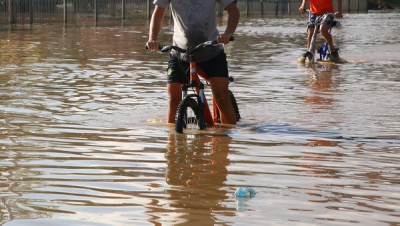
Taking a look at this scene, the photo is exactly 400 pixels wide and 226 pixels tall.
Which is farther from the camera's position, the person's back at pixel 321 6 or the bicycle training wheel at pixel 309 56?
the person's back at pixel 321 6

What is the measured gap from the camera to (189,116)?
31.0 ft

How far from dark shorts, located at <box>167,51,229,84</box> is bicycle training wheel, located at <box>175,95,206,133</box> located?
0.33 metres

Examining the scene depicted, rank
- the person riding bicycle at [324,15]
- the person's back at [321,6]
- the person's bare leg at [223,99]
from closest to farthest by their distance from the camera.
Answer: the person's bare leg at [223,99] < the person riding bicycle at [324,15] < the person's back at [321,6]

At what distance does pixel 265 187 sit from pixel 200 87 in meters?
2.75

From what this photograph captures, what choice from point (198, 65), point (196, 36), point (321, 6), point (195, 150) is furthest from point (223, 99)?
point (321, 6)

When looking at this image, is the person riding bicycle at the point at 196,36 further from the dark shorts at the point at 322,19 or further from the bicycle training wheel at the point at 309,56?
the dark shorts at the point at 322,19

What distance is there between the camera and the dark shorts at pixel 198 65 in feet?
31.2

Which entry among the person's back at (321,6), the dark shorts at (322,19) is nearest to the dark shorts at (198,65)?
the dark shorts at (322,19)

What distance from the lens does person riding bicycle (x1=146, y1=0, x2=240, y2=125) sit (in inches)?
367

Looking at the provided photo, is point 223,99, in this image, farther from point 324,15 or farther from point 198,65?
point 324,15

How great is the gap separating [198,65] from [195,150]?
1.32 meters

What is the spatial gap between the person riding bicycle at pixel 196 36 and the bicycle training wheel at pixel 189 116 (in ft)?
1.16

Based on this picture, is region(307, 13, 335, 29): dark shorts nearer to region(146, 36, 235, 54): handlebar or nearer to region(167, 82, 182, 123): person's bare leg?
region(167, 82, 182, 123): person's bare leg

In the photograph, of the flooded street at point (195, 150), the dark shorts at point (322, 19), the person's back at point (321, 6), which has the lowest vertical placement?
the flooded street at point (195, 150)
